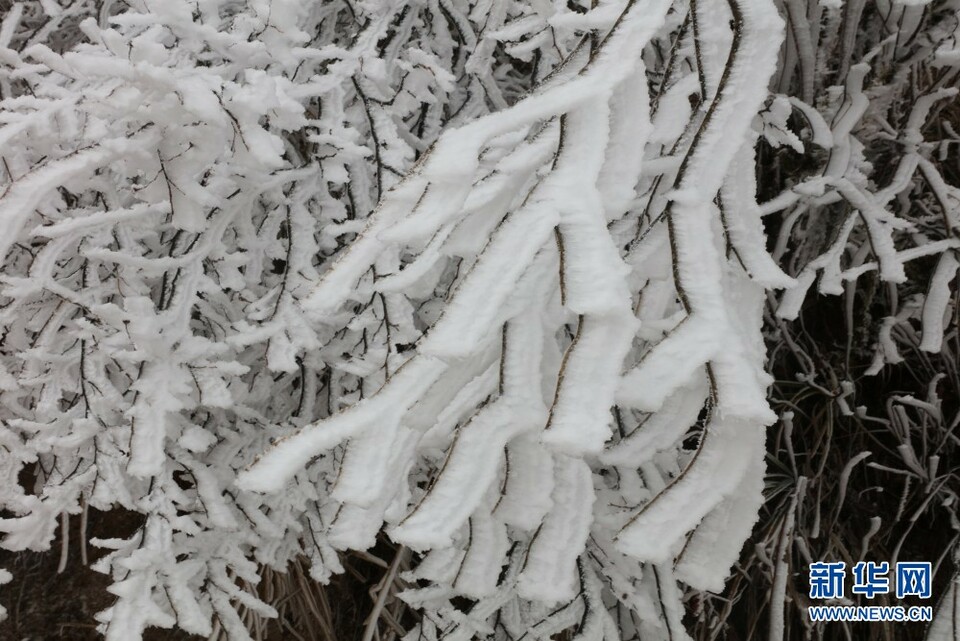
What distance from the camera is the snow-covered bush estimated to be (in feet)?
1.45

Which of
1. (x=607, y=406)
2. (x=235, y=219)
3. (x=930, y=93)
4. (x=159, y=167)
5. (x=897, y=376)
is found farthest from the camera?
(x=897, y=376)

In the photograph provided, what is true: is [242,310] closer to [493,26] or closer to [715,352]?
[493,26]

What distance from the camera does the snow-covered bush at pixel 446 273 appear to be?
442 millimetres

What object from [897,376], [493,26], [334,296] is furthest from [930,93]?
[334,296]

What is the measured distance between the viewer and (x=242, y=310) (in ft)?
3.56

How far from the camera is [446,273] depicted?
40.6 inches

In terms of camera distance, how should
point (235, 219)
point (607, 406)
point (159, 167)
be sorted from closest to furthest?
point (607, 406) < point (159, 167) < point (235, 219)

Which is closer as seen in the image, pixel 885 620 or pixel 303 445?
pixel 303 445

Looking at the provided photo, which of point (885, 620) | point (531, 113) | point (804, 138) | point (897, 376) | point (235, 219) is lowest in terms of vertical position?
point (885, 620)

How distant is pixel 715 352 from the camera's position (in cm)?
44

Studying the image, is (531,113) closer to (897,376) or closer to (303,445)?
(303,445)

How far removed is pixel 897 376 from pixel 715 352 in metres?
1.22

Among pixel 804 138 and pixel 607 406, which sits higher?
pixel 607 406

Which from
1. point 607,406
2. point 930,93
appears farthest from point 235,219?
point 930,93
